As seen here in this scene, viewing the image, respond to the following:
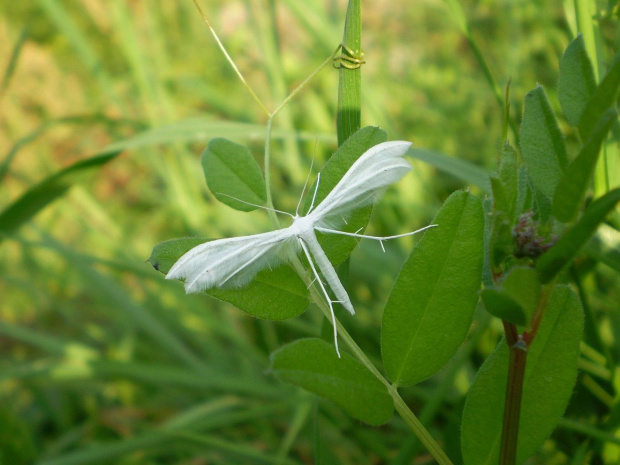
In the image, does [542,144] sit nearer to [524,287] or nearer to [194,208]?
[524,287]

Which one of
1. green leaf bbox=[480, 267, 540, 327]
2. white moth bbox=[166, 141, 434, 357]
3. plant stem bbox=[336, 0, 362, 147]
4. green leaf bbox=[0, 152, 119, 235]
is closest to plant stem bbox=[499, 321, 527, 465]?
green leaf bbox=[480, 267, 540, 327]

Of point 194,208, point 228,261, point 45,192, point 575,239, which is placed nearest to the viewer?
point 575,239

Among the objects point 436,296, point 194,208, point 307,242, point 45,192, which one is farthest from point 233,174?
point 194,208

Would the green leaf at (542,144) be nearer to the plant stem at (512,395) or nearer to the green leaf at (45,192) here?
the plant stem at (512,395)

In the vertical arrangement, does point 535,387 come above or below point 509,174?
below

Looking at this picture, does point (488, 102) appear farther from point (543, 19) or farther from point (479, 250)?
point (479, 250)

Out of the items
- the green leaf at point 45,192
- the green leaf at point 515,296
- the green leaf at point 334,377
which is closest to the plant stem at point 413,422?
the green leaf at point 334,377

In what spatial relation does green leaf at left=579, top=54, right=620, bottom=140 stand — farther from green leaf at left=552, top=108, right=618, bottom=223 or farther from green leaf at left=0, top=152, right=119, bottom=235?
green leaf at left=0, top=152, right=119, bottom=235
